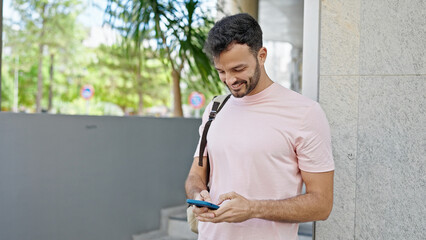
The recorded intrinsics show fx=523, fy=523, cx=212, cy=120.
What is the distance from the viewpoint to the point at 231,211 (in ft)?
5.15

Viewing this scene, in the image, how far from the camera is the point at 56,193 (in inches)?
156

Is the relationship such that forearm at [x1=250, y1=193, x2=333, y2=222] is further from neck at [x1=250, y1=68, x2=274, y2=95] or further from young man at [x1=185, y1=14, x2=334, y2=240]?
neck at [x1=250, y1=68, x2=274, y2=95]

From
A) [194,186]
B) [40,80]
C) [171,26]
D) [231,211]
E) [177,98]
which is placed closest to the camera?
[231,211]

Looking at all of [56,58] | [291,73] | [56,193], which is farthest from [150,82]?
[56,193]

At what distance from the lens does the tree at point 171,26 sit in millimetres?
5691

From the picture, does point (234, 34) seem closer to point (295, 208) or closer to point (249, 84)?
point (249, 84)

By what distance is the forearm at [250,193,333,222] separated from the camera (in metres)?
1.64

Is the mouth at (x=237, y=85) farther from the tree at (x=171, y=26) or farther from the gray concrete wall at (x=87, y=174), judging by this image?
the tree at (x=171, y=26)

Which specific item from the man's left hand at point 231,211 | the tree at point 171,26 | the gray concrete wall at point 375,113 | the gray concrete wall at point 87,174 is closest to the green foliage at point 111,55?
the tree at point 171,26

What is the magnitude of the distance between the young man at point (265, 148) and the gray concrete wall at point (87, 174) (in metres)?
2.27

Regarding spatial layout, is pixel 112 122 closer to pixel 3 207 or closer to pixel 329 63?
pixel 3 207

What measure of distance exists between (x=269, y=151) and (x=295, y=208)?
203mm

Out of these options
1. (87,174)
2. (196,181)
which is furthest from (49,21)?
(196,181)

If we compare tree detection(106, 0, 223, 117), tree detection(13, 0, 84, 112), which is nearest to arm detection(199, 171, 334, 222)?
tree detection(106, 0, 223, 117)
